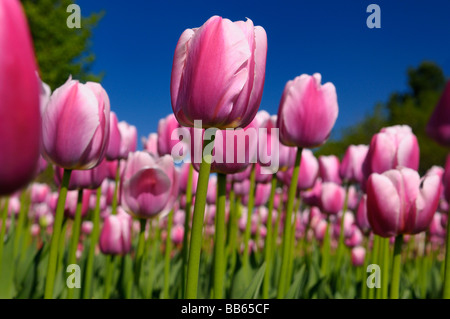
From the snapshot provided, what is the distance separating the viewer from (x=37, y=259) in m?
2.17

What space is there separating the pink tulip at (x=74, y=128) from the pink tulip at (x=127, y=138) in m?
1.13

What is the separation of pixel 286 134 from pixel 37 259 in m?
1.40

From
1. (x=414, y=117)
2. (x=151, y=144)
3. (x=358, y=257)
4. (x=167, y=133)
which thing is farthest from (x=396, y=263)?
(x=414, y=117)

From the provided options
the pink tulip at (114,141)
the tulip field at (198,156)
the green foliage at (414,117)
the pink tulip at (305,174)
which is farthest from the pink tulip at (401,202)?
the green foliage at (414,117)

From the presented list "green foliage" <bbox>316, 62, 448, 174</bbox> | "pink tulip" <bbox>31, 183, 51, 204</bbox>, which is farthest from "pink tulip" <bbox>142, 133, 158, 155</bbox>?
"green foliage" <bbox>316, 62, 448, 174</bbox>

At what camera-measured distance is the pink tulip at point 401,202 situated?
4.85 ft

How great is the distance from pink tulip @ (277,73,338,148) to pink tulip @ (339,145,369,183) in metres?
1.04

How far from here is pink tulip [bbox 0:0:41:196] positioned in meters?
0.31

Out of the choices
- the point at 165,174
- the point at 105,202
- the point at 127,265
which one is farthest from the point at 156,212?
the point at 105,202

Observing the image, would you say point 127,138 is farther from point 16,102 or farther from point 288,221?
point 16,102

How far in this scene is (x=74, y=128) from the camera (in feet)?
3.90

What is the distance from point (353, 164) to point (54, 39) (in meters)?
19.9

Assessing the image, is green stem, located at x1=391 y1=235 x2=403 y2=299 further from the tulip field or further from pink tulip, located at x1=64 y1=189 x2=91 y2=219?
pink tulip, located at x1=64 y1=189 x2=91 y2=219

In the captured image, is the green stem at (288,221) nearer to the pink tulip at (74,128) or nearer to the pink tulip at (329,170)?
the pink tulip at (74,128)
